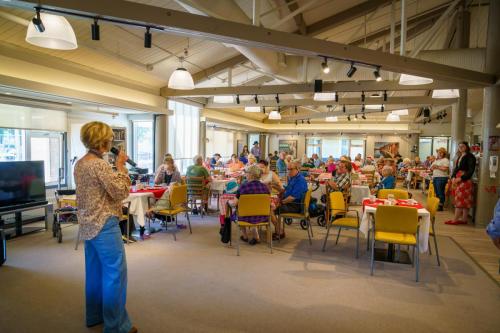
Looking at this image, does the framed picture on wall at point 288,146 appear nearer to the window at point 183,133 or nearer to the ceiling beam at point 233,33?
the window at point 183,133

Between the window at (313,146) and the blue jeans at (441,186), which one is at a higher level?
the window at (313,146)

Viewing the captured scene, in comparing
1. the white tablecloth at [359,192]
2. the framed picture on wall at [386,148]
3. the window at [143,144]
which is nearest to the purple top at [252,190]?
the white tablecloth at [359,192]

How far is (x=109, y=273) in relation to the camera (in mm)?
2422

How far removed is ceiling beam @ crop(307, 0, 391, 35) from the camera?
22.7ft

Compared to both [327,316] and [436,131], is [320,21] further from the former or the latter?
[436,131]

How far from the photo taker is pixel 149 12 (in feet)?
12.2

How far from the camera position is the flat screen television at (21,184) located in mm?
5242

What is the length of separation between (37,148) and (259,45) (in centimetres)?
570

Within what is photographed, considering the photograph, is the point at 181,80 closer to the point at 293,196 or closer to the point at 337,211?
the point at 293,196

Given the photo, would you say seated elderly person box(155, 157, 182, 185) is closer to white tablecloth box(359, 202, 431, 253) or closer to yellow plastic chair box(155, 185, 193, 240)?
yellow plastic chair box(155, 185, 193, 240)

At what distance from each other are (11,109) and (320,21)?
6775mm

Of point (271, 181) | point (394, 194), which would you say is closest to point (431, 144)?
point (394, 194)

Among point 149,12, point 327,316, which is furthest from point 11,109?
point 327,316

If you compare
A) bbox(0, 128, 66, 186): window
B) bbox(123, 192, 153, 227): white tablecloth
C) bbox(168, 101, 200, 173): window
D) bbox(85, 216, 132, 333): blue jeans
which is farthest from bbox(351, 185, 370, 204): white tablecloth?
bbox(0, 128, 66, 186): window
